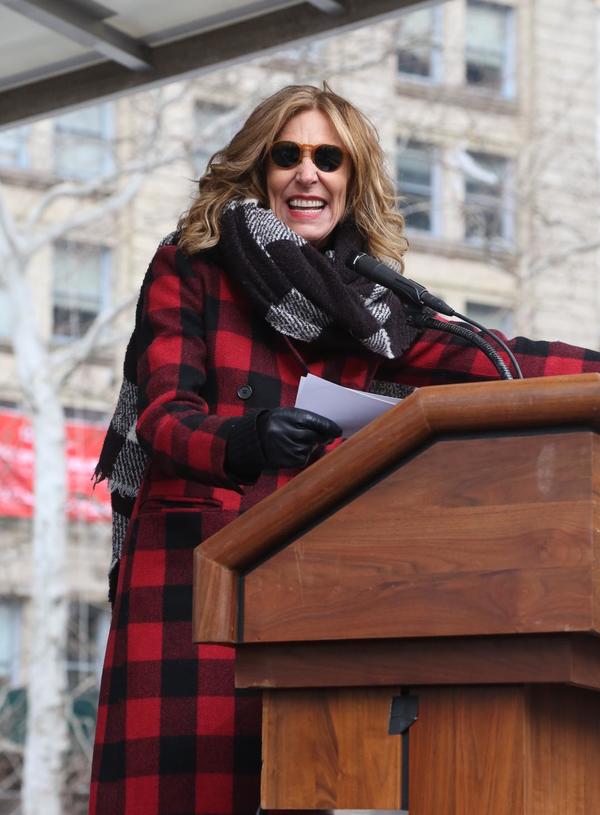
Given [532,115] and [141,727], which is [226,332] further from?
[532,115]

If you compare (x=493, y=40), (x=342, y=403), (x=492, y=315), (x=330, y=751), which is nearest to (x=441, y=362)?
(x=342, y=403)

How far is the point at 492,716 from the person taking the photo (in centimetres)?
182

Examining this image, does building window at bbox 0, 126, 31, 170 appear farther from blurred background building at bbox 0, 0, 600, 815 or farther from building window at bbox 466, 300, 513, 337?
building window at bbox 466, 300, 513, 337

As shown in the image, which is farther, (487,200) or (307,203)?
(487,200)

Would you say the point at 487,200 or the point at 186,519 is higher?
the point at 487,200

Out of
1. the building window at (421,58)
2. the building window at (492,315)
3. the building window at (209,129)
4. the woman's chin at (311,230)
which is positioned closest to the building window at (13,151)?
the building window at (209,129)

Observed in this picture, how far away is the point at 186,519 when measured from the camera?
2631mm

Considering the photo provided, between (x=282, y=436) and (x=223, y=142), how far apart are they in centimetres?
1505

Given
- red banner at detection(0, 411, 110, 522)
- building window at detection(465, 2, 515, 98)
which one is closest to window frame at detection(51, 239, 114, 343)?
red banner at detection(0, 411, 110, 522)

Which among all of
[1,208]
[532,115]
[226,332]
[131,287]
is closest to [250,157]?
[226,332]

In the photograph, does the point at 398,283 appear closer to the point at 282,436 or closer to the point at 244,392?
the point at 244,392

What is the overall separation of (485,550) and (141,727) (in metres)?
0.92

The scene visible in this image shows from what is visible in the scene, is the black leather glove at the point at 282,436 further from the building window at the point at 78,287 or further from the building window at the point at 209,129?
the building window at the point at 78,287

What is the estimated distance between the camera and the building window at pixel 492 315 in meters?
21.1
